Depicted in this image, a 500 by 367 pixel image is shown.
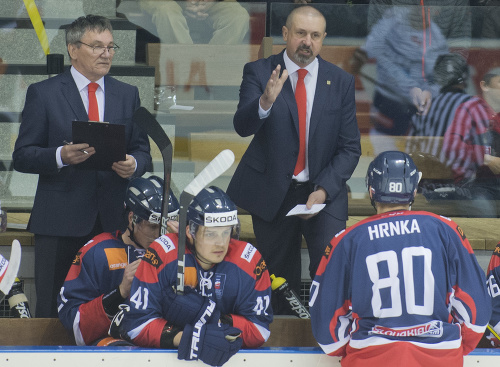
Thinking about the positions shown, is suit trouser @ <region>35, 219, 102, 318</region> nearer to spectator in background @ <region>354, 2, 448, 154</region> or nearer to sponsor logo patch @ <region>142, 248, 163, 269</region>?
sponsor logo patch @ <region>142, 248, 163, 269</region>

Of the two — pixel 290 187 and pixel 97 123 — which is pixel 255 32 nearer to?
pixel 290 187

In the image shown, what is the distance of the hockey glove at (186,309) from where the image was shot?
2691 millimetres

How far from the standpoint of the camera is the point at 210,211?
2713 millimetres

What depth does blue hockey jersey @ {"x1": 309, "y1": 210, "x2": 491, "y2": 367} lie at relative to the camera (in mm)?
2428

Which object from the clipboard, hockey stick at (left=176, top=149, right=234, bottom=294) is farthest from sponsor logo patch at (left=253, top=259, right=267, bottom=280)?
the clipboard

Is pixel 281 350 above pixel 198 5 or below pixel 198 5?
below

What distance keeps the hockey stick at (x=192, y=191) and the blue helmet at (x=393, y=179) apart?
452 mm

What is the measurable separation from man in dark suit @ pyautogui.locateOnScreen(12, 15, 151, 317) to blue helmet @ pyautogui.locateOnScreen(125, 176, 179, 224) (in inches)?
5.8

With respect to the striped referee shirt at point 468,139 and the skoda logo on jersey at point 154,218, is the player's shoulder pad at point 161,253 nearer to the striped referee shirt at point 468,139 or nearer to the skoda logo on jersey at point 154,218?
the skoda logo on jersey at point 154,218

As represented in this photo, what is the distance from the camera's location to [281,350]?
2564 mm

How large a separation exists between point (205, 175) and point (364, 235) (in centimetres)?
55

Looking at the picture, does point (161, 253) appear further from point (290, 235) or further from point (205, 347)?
point (290, 235)

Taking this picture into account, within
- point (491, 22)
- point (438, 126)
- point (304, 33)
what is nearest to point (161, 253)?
point (304, 33)

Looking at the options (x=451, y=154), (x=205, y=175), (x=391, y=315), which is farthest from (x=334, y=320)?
(x=451, y=154)
